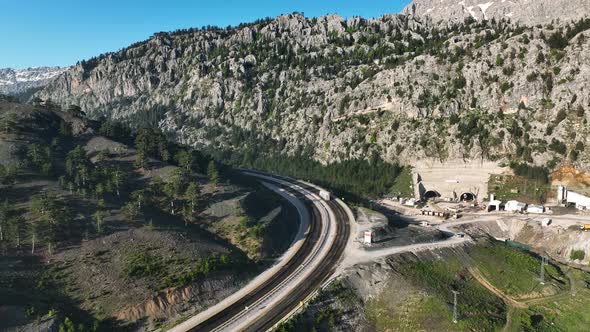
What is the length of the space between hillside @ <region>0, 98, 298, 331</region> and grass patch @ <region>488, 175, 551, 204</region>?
207 ft

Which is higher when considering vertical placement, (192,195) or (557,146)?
(557,146)

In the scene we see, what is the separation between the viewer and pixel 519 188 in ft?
350

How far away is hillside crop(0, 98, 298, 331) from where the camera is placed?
4956cm

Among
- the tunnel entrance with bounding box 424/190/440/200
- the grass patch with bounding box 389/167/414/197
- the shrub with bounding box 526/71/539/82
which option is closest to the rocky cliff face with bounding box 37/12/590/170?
the shrub with bounding box 526/71/539/82

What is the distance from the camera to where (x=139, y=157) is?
309ft

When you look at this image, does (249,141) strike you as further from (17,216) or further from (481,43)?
(17,216)

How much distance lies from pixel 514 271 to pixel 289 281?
4348cm

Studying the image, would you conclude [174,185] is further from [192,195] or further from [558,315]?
[558,315]

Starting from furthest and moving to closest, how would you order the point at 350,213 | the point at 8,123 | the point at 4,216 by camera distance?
the point at 8,123 → the point at 350,213 → the point at 4,216

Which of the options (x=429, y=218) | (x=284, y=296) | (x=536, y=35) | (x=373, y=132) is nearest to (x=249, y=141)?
(x=373, y=132)

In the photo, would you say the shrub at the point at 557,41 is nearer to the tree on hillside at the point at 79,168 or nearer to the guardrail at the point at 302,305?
the guardrail at the point at 302,305

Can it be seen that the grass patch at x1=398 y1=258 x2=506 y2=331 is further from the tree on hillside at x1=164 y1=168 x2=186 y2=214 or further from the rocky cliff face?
the rocky cliff face

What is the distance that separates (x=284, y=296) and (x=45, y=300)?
103 feet

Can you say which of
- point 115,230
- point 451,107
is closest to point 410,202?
point 451,107
